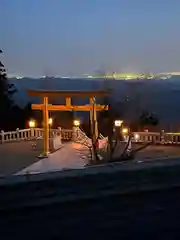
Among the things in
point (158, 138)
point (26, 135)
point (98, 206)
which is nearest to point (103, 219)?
point (98, 206)

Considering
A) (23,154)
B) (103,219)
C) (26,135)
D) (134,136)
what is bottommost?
(103,219)

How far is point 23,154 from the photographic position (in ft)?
47.7

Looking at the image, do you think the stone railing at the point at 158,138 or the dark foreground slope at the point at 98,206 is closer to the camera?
the dark foreground slope at the point at 98,206

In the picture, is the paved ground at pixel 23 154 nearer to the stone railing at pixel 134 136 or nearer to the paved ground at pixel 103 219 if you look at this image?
the stone railing at pixel 134 136

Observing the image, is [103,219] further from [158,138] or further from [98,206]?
[158,138]

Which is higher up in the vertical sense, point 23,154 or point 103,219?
point 23,154

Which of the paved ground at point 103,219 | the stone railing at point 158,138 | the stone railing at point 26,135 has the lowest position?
the paved ground at point 103,219

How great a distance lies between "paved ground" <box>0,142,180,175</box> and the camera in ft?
39.8

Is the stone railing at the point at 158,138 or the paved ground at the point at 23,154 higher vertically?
the stone railing at the point at 158,138

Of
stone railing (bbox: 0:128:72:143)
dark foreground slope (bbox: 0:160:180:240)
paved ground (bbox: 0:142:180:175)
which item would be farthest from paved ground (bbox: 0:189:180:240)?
stone railing (bbox: 0:128:72:143)

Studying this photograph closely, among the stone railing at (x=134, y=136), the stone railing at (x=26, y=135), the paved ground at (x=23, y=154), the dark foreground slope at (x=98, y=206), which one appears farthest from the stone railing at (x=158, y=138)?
the dark foreground slope at (x=98, y=206)

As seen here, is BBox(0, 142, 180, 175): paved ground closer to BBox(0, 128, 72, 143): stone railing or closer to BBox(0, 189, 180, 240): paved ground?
BBox(0, 128, 72, 143): stone railing

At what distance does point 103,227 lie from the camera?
3.14m

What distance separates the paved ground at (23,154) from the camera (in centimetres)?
1214
